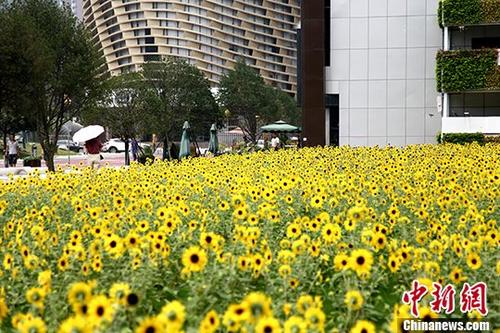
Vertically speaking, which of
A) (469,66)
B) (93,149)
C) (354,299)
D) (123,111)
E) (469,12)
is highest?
(469,12)

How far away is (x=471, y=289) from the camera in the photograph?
4.48 m

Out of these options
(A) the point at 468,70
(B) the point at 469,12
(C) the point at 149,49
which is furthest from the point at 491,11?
(C) the point at 149,49

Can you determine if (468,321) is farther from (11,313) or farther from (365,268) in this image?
(11,313)

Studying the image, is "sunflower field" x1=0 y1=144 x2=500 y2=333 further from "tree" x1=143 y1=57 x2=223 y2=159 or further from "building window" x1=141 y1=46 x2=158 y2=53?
"building window" x1=141 y1=46 x2=158 y2=53

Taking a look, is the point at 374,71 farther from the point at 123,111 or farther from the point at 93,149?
the point at 123,111

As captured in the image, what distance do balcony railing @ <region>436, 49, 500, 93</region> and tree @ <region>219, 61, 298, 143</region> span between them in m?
47.3

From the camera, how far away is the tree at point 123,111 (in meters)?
45.7

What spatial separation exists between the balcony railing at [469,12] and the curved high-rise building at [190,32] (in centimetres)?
9920

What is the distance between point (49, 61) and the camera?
2502 cm

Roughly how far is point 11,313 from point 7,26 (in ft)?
70.9

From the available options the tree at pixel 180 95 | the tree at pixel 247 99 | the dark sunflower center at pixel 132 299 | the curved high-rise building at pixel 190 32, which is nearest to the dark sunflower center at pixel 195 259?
the dark sunflower center at pixel 132 299

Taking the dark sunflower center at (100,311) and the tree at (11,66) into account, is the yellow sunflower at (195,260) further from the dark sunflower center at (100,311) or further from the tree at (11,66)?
the tree at (11,66)

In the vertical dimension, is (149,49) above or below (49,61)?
above

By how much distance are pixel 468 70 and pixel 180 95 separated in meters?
41.8
